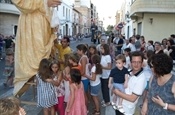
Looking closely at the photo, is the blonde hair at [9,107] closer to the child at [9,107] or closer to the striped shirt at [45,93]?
the child at [9,107]

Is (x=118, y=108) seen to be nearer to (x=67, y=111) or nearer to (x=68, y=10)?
(x=67, y=111)

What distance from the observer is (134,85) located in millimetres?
3701

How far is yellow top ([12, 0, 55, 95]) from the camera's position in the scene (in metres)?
5.91

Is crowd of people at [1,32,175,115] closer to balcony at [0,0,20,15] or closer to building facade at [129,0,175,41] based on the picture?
building facade at [129,0,175,41]

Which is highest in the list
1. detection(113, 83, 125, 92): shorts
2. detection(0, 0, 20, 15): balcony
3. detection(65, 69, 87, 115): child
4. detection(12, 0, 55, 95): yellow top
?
detection(0, 0, 20, 15): balcony

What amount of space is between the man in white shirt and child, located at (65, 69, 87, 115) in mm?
1136

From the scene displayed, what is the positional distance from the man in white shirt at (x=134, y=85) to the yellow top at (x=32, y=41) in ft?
8.44

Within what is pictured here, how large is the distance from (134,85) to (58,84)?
1884 millimetres

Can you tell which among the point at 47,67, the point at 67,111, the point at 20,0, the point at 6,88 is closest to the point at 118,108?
the point at 67,111

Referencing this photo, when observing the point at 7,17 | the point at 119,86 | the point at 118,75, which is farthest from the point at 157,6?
the point at 7,17

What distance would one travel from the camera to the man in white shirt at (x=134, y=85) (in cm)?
369

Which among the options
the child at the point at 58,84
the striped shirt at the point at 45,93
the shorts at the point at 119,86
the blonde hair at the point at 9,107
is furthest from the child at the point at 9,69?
the blonde hair at the point at 9,107

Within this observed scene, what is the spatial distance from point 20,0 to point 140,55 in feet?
10.0

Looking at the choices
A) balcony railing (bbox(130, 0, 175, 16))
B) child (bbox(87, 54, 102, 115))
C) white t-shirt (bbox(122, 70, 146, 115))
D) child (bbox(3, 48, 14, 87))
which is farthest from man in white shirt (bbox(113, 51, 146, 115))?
balcony railing (bbox(130, 0, 175, 16))
